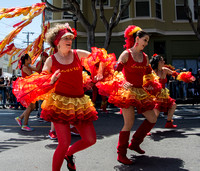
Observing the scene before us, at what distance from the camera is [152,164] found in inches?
144

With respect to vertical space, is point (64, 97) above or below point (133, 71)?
below

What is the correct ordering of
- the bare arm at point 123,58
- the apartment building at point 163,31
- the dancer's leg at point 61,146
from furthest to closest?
the apartment building at point 163,31 < the bare arm at point 123,58 < the dancer's leg at point 61,146

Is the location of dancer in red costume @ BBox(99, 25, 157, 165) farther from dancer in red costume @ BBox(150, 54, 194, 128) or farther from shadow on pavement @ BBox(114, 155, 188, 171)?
→ dancer in red costume @ BBox(150, 54, 194, 128)

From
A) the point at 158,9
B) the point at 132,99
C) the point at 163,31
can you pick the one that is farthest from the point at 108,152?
the point at 158,9

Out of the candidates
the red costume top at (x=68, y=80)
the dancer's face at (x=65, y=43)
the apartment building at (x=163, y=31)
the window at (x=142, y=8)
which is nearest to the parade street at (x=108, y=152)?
the red costume top at (x=68, y=80)

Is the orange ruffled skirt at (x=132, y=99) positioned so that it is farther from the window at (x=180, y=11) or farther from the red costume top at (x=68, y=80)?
the window at (x=180, y=11)

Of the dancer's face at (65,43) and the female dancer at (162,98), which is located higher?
the dancer's face at (65,43)

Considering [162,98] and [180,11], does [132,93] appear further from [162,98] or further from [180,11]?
[180,11]

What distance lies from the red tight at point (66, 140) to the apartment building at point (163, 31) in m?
15.6

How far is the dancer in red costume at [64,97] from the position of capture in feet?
9.79

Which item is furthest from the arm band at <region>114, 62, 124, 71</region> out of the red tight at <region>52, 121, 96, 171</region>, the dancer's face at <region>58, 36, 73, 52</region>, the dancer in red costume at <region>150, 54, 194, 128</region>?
the dancer in red costume at <region>150, 54, 194, 128</region>

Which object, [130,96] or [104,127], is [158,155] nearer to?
[130,96]

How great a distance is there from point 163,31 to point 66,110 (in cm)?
1669

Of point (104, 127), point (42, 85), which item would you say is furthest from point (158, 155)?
point (104, 127)
